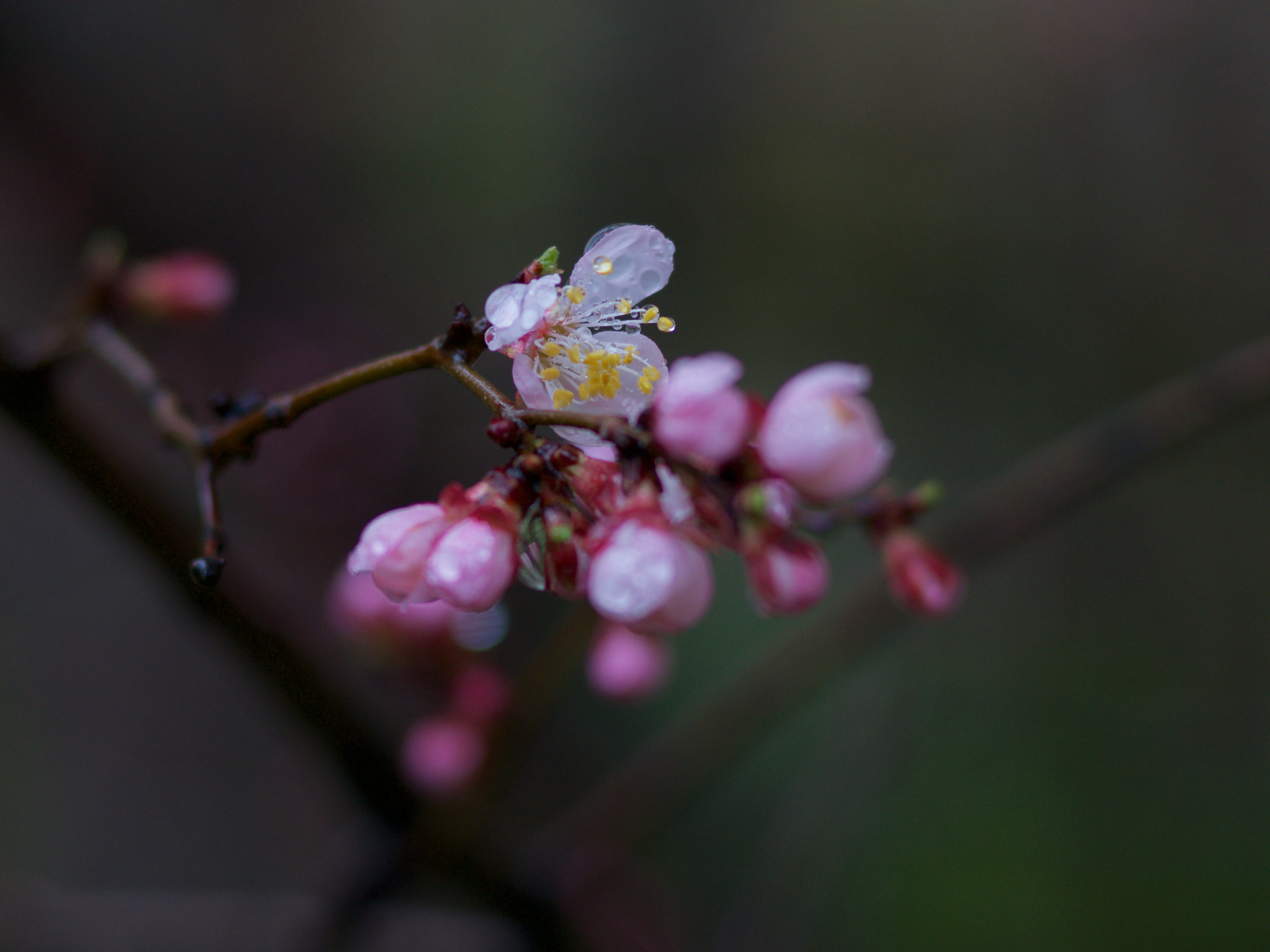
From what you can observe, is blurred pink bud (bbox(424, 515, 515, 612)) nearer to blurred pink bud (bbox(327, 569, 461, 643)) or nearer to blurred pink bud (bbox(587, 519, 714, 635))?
blurred pink bud (bbox(587, 519, 714, 635))

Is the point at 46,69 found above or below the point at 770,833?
above

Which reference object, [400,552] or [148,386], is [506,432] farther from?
[148,386]

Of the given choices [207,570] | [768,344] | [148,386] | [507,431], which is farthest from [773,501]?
[768,344]

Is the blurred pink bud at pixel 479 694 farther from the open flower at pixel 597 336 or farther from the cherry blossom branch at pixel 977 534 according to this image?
the open flower at pixel 597 336

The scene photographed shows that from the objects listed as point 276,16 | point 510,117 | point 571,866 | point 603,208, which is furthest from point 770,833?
point 276,16

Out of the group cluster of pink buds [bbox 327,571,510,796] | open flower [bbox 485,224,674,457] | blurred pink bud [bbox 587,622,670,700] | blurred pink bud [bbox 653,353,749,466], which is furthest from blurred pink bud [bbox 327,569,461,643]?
blurred pink bud [bbox 653,353,749,466]

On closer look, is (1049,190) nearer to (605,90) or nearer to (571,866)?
(605,90)

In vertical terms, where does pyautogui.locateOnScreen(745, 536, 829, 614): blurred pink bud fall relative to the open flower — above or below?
below
